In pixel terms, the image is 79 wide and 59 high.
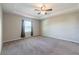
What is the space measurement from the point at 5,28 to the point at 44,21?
3.97 metres

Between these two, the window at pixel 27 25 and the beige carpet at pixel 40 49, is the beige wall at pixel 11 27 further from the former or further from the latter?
the beige carpet at pixel 40 49

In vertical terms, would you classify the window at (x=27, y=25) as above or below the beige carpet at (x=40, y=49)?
above

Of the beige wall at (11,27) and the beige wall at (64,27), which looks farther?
the beige wall at (11,27)

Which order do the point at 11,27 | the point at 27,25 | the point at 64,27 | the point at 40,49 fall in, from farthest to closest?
the point at 27,25 < the point at 64,27 < the point at 11,27 < the point at 40,49

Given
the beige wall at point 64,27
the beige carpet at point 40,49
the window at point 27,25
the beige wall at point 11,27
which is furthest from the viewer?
the window at point 27,25

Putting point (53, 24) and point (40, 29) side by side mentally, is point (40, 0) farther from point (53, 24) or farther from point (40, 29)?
point (40, 29)

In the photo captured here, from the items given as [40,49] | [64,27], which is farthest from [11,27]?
[64,27]

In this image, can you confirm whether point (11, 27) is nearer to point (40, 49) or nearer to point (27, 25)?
point (27, 25)

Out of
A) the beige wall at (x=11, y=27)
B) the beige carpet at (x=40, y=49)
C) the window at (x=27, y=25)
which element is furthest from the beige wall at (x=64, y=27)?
the beige wall at (x=11, y=27)

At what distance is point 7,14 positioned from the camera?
4766 mm

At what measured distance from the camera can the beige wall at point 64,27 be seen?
4510 mm

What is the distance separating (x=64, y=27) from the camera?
5.19 meters

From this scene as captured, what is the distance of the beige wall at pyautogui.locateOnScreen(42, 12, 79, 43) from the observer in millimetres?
4510

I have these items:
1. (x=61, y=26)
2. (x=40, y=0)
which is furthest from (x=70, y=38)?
(x=40, y=0)
